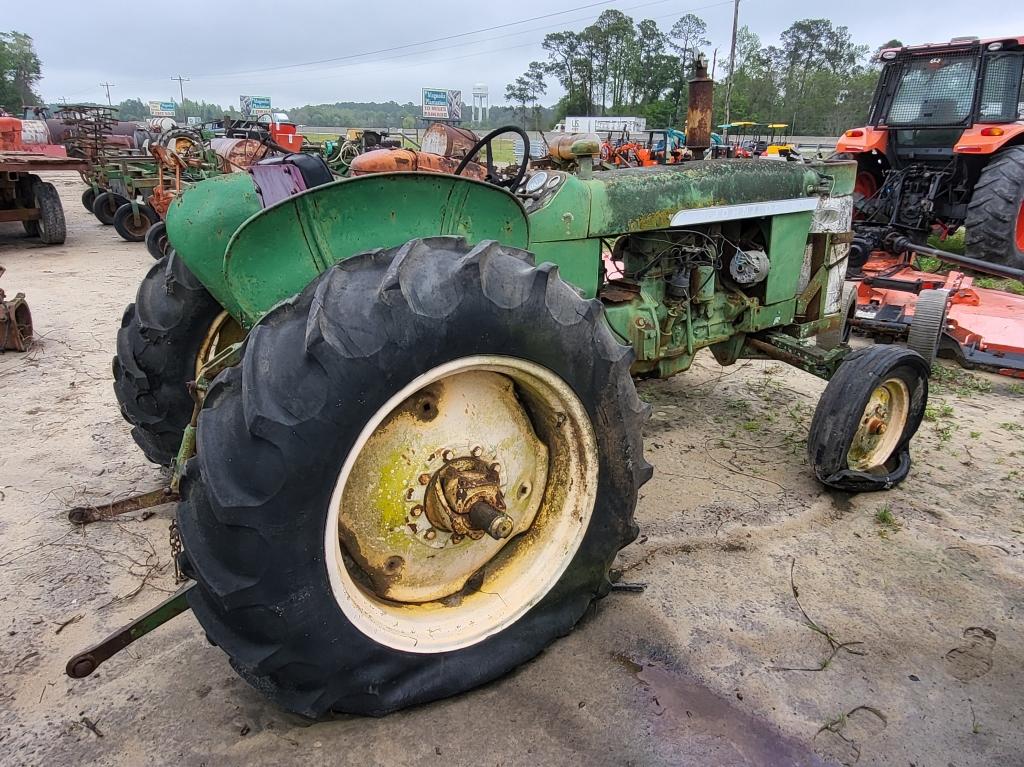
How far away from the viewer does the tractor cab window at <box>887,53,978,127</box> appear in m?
7.73

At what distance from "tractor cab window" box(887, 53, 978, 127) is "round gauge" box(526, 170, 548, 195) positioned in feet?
23.0

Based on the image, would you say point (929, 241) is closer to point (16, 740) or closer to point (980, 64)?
point (980, 64)

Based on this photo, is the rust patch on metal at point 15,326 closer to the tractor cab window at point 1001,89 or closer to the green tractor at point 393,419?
the green tractor at point 393,419

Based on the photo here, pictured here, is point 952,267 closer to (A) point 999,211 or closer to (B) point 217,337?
(A) point 999,211

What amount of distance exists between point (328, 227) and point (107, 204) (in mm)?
11798

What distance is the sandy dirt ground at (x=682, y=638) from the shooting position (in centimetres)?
188

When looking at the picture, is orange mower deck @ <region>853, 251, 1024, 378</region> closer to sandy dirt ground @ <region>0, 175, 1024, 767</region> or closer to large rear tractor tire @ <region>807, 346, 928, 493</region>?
sandy dirt ground @ <region>0, 175, 1024, 767</region>

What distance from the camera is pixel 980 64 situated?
7.58 metres

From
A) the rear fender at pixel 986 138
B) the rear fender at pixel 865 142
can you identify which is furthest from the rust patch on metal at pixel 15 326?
the rear fender at pixel 986 138

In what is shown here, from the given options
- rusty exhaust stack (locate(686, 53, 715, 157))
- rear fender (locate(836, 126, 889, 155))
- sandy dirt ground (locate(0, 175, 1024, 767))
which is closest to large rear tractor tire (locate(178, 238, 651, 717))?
sandy dirt ground (locate(0, 175, 1024, 767))

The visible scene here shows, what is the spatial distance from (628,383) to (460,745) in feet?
3.53

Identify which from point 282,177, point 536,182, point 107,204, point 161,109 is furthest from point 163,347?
point 161,109

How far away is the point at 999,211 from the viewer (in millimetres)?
6891

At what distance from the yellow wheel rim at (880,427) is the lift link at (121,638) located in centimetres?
270
